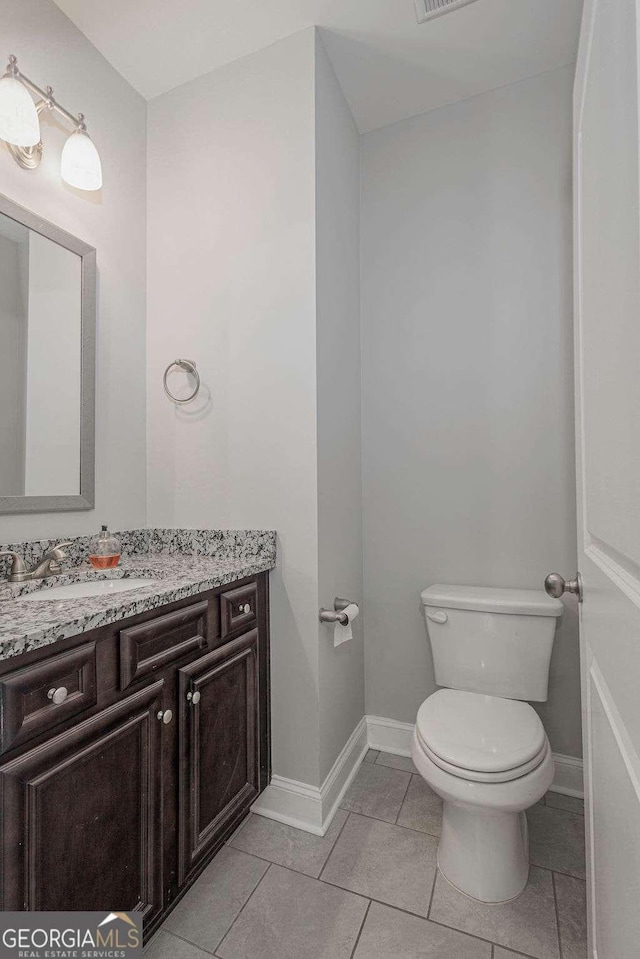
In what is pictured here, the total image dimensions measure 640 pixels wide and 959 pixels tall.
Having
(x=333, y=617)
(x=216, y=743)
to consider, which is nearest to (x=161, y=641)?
(x=216, y=743)

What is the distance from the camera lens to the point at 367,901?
49.2 inches

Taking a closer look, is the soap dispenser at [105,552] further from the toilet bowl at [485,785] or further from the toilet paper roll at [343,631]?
the toilet bowl at [485,785]

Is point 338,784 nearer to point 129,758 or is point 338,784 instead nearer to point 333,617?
point 333,617

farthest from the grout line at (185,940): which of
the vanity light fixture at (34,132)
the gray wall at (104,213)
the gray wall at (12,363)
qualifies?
the vanity light fixture at (34,132)

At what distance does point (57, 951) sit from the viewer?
83 centimetres

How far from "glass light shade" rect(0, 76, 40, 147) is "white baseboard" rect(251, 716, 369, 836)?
85.2 inches

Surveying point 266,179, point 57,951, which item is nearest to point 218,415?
point 266,179

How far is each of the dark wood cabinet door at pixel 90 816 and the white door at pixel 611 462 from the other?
3.04 feet

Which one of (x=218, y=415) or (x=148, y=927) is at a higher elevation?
(x=218, y=415)

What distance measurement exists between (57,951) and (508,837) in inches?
43.5

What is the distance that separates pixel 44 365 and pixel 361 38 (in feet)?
5.32

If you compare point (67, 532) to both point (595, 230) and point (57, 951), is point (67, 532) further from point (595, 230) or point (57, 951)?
point (595, 230)

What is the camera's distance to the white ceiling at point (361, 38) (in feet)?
5.01

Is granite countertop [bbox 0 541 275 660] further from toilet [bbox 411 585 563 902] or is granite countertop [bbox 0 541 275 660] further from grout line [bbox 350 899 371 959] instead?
grout line [bbox 350 899 371 959]
